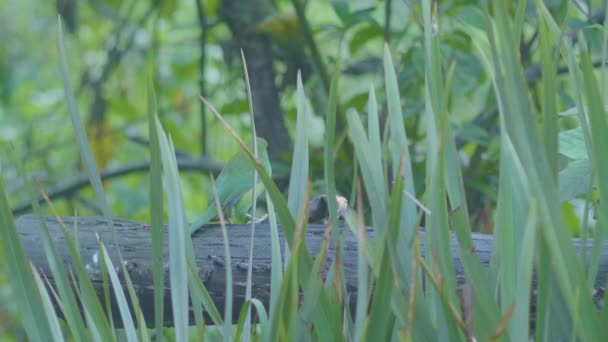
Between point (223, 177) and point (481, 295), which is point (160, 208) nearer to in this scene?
point (481, 295)

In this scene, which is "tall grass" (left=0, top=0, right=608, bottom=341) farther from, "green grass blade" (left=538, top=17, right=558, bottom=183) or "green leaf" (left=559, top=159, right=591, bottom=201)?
"green leaf" (left=559, top=159, right=591, bottom=201)

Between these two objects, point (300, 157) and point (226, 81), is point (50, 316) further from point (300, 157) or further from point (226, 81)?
point (226, 81)

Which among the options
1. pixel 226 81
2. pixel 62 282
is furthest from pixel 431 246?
pixel 226 81

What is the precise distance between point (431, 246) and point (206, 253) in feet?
1.25

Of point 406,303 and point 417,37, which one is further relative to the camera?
point 417,37

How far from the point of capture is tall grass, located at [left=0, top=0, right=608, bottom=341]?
0.61 meters

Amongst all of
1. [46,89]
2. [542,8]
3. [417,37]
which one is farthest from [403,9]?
[46,89]

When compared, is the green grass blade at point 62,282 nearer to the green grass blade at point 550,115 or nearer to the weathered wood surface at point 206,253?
the weathered wood surface at point 206,253

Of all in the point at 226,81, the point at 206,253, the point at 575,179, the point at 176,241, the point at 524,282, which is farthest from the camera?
the point at 226,81

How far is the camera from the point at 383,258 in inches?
24.2

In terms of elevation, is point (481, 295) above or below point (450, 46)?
below

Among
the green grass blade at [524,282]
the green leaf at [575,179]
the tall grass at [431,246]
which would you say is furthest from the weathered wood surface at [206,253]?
the green grass blade at [524,282]

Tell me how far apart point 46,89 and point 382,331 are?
3280mm

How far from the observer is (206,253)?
1013 mm
